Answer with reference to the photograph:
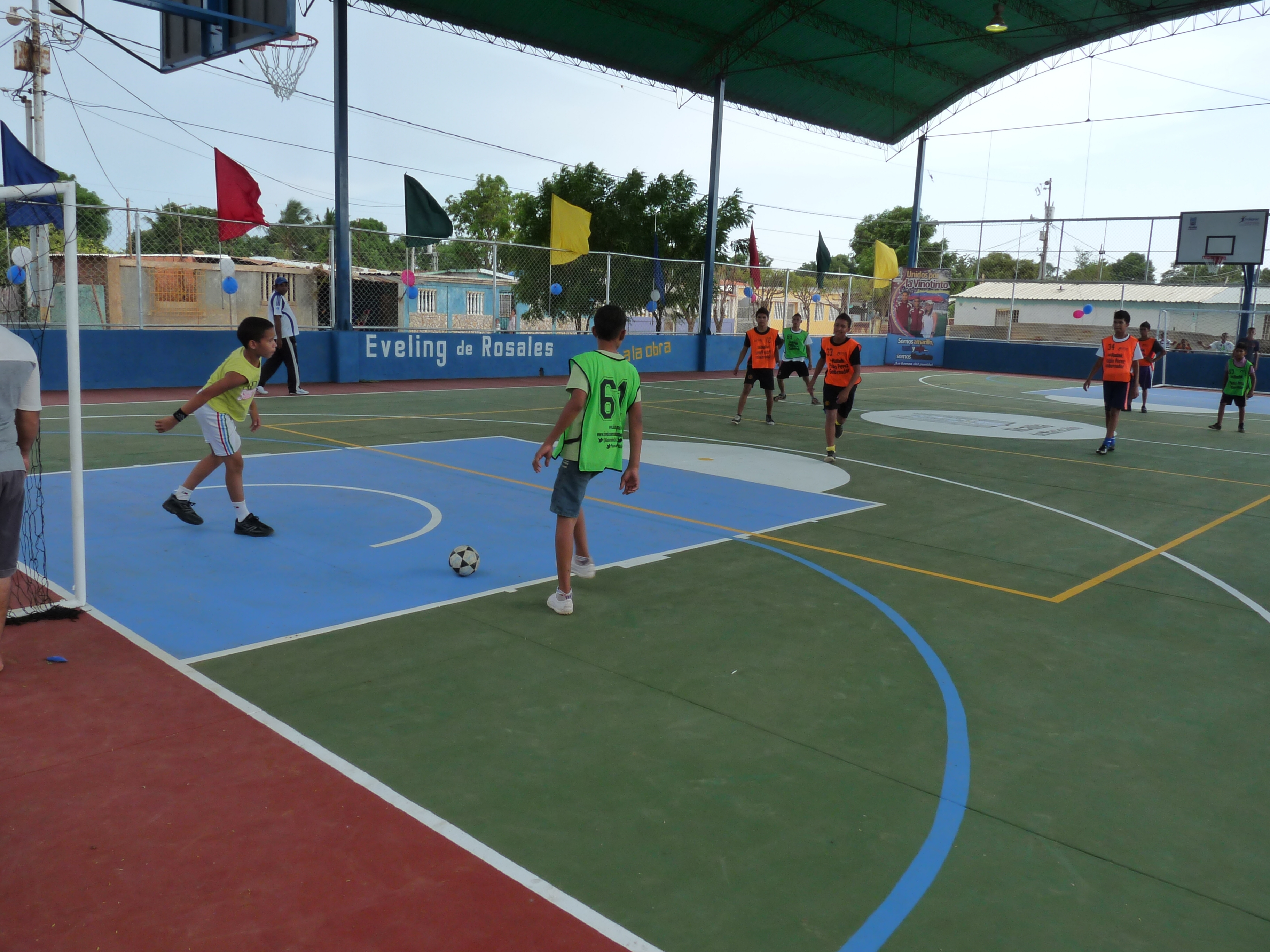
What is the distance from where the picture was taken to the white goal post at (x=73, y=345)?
206 inches

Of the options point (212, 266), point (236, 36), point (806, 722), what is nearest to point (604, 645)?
point (806, 722)

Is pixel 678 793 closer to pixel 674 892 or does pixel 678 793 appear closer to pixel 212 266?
pixel 674 892

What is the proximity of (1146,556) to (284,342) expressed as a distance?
1456 cm

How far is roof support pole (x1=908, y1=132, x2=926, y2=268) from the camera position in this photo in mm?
35188

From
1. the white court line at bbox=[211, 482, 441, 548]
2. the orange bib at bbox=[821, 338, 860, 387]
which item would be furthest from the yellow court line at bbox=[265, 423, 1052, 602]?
the orange bib at bbox=[821, 338, 860, 387]

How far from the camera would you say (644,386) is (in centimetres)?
2250

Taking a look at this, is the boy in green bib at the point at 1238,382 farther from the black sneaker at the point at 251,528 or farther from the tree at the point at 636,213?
the tree at the point at 636,213

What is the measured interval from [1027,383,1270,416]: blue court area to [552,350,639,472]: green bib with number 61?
63.2ft

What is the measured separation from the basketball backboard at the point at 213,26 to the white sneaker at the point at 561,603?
800 centimetres

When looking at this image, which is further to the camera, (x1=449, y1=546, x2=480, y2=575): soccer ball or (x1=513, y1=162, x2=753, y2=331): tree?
(x1=513, y1=162, x2=753, y2=331): tree

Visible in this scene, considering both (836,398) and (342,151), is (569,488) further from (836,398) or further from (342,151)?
(342,151)

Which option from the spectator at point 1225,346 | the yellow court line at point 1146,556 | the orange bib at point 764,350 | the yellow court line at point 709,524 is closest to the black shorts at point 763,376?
the orange bib at point 764,350

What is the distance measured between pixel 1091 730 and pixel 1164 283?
3254cm

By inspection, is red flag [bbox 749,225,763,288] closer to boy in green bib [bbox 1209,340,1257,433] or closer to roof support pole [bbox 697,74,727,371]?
roof support pole [bbox 697,74,727,371]
